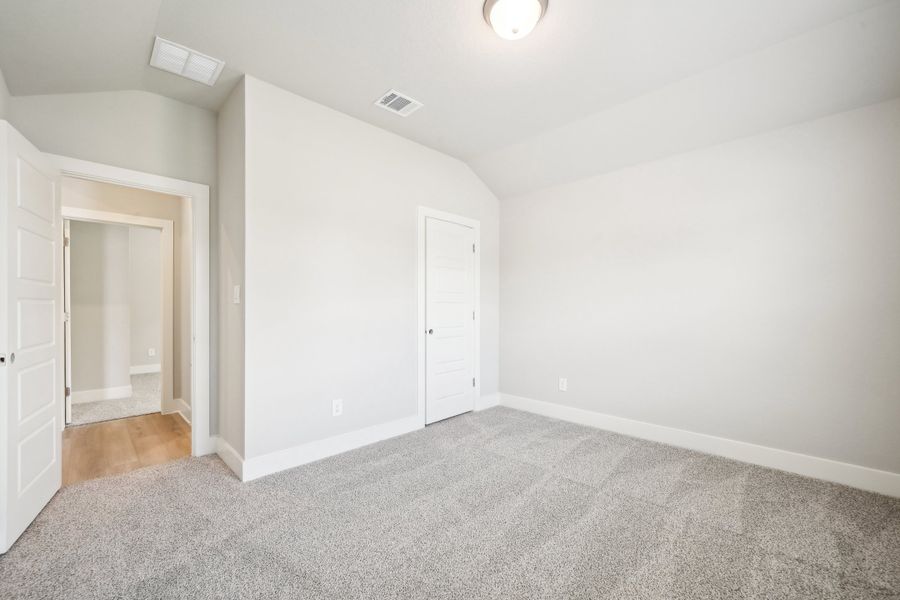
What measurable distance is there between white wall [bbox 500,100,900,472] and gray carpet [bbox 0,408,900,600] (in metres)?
0.48

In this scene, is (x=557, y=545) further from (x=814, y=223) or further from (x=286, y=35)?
(x=286, y=35)

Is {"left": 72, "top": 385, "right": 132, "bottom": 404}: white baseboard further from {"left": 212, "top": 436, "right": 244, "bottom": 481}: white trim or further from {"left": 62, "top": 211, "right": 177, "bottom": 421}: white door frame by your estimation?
{"left": 212, "top": 436, "right": 244, "bottom": 481}: white trim

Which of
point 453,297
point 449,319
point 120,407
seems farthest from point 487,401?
point 120,407

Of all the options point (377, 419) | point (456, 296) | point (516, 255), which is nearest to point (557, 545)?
point (377, 419)

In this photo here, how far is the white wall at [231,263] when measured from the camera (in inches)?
105

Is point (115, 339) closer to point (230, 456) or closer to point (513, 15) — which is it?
point (230, 456)

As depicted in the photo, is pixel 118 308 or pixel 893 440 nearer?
pixel 893 440

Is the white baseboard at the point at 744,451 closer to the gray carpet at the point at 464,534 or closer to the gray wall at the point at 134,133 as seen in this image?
the gray carpet at the point at 464,534

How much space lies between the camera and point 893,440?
2389 mm

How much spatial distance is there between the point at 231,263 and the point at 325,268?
2.19 feet

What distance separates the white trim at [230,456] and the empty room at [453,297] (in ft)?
0.14

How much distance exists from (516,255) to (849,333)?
277 centimetres

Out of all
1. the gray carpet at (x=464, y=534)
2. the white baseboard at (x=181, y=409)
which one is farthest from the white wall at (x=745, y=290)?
the white baseboard at (x=181, y=409)

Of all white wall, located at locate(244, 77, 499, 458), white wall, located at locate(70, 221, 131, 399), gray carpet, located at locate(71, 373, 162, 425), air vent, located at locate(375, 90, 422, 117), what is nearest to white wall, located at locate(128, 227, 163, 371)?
gray carpet, located at locate(71, 373, 162, 425)
